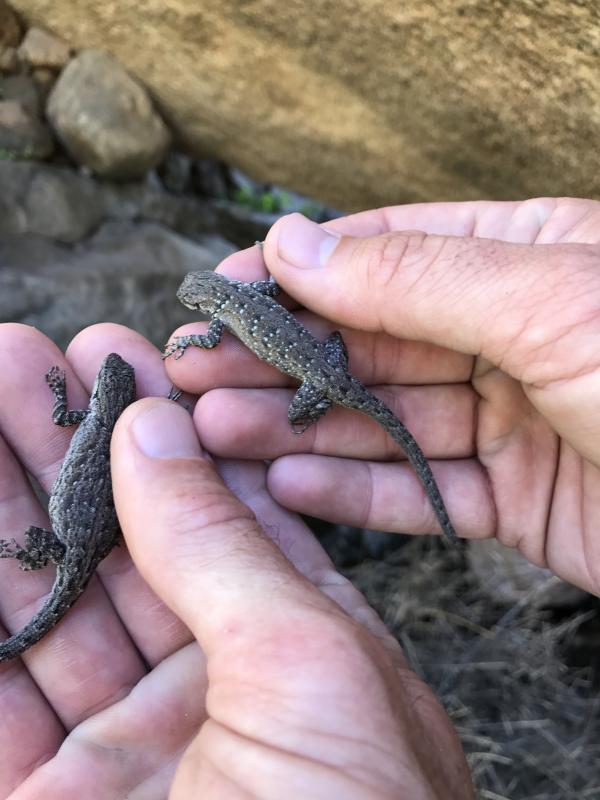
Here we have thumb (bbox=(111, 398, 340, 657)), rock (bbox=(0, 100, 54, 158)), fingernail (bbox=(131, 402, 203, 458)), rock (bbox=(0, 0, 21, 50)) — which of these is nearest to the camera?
thumb (bbox=(111, 398, 340, 657))

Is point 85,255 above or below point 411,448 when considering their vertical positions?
below

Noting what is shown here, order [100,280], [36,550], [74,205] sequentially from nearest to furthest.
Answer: [36,550] → [100,280] → [74,205]

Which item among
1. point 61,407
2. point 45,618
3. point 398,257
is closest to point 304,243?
point 398,257

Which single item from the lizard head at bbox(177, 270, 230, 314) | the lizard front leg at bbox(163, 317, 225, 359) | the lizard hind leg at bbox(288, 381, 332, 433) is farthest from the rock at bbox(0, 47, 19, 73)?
the lizard hind leg at bbox(288, 381, 332, 433)

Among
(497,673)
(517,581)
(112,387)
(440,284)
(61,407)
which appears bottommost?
(497,673)

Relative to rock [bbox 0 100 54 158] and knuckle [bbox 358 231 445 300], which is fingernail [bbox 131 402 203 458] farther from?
rock [bbox 0 100 54 158]

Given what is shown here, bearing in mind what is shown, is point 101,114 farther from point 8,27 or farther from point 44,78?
point 8,27

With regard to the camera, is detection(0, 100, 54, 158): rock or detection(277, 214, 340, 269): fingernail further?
detection(0, 100, 54, 158): rock
